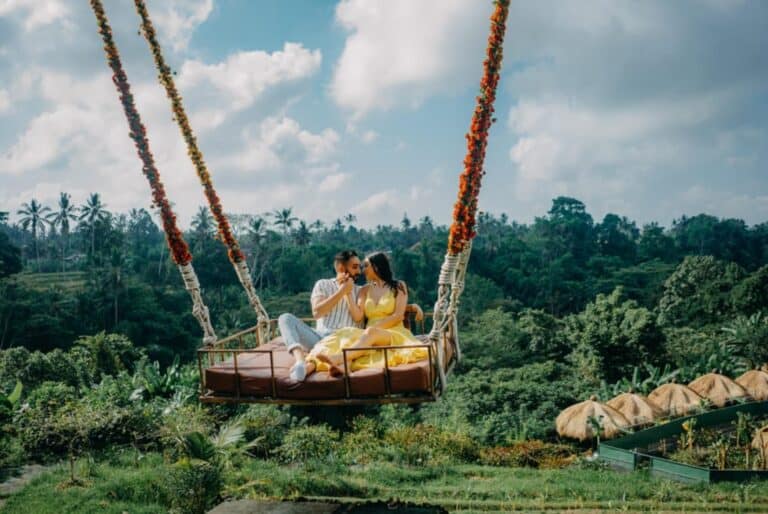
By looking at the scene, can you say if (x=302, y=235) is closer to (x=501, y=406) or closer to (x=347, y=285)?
(x=501, y=406)

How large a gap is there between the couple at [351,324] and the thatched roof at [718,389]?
11.5 metres

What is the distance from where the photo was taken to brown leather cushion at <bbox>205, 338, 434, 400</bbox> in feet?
11.8

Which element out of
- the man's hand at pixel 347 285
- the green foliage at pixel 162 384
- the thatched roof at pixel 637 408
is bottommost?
the thatched roof at pixel 637 408

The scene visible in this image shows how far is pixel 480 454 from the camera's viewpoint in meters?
12.4

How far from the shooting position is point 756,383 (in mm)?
13945

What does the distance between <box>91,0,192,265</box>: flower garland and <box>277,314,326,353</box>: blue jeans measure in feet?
2.65

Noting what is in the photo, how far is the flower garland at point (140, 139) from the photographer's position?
426 centimetres

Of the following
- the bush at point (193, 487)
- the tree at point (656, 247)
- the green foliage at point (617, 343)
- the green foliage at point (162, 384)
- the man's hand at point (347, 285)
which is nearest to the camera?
the man's hand at point (347, 285)

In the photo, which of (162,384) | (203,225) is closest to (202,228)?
(203,225)

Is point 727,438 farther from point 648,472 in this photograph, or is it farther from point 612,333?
point 612,333

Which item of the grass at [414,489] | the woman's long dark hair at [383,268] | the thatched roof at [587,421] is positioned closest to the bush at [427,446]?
the grass at [414,489]

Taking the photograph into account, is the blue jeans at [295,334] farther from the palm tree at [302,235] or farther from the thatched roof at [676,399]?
the palm tree at [302,235]

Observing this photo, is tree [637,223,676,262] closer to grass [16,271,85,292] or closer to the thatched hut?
the thatched hut

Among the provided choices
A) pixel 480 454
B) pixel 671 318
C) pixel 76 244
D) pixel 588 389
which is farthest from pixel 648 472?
pixel 76 244
